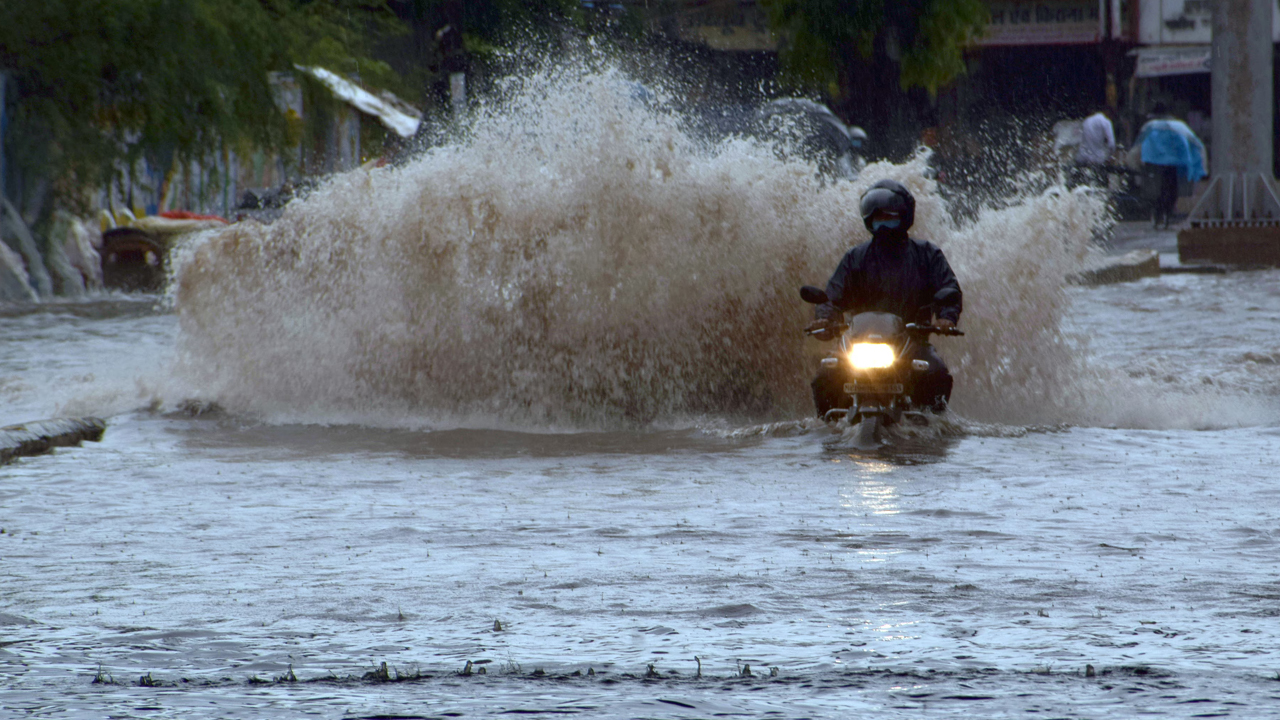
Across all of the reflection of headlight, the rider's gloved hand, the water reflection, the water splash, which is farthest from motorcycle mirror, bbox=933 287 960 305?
the water splash

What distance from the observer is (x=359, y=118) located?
35.7 meters

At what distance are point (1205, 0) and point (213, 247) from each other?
102 feet

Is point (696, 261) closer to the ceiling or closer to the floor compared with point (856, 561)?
closer to the ceiling

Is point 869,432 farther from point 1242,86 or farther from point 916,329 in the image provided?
point 1242,86

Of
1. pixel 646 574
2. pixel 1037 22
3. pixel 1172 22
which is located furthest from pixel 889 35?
pixel 646 574

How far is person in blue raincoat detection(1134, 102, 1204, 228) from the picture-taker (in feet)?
102

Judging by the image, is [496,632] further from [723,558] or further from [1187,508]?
[1187,508]

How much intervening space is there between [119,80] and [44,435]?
48.5 ft

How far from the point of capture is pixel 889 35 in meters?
30.5

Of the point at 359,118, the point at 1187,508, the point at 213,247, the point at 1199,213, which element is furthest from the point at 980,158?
the point at 1187,508

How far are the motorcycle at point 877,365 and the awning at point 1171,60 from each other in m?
31.0

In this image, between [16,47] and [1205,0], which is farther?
[1205,0]

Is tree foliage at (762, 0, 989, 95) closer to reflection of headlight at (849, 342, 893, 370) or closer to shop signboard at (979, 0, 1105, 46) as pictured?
shop signboard at (979, 0, 1105, 46)

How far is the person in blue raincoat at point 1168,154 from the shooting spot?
1228 inches
